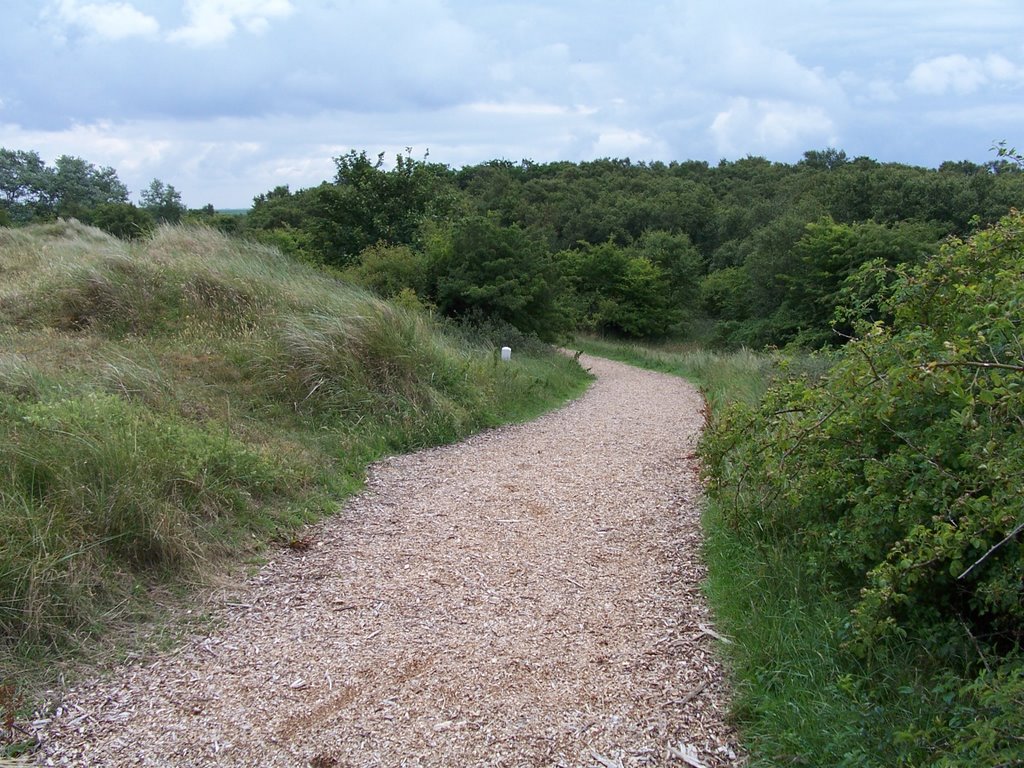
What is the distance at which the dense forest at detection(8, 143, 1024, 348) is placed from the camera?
54.9 feet

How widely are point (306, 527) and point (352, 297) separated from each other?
5380 millimetres

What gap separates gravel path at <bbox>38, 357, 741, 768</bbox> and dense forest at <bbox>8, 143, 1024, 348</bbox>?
77.4 inches

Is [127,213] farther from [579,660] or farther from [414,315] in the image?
[579,660]

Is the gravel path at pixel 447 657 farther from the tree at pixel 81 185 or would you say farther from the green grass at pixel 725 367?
the tree at pixel 81 185

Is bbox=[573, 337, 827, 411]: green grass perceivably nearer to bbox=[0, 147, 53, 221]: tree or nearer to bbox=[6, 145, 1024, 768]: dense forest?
bbox=[6, 145, 1024, 768]: dense forest

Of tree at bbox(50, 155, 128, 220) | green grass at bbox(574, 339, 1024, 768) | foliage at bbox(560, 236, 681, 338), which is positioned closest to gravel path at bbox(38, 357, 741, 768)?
green grass at bbox(574, 339, 1024, 768)

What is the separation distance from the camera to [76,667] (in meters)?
3.58

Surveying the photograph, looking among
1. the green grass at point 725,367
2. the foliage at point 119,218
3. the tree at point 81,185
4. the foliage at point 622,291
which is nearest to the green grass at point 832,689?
the green grass at point 725,367

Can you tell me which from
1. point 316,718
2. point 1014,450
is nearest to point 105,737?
point 316,718

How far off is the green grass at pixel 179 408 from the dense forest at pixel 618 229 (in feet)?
10.8

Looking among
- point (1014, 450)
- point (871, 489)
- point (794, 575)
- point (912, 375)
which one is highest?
point (912, 375)

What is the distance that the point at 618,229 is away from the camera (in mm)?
52594

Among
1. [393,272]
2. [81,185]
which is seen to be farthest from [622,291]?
[81,185]

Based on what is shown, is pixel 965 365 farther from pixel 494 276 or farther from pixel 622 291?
pixel 622 291
